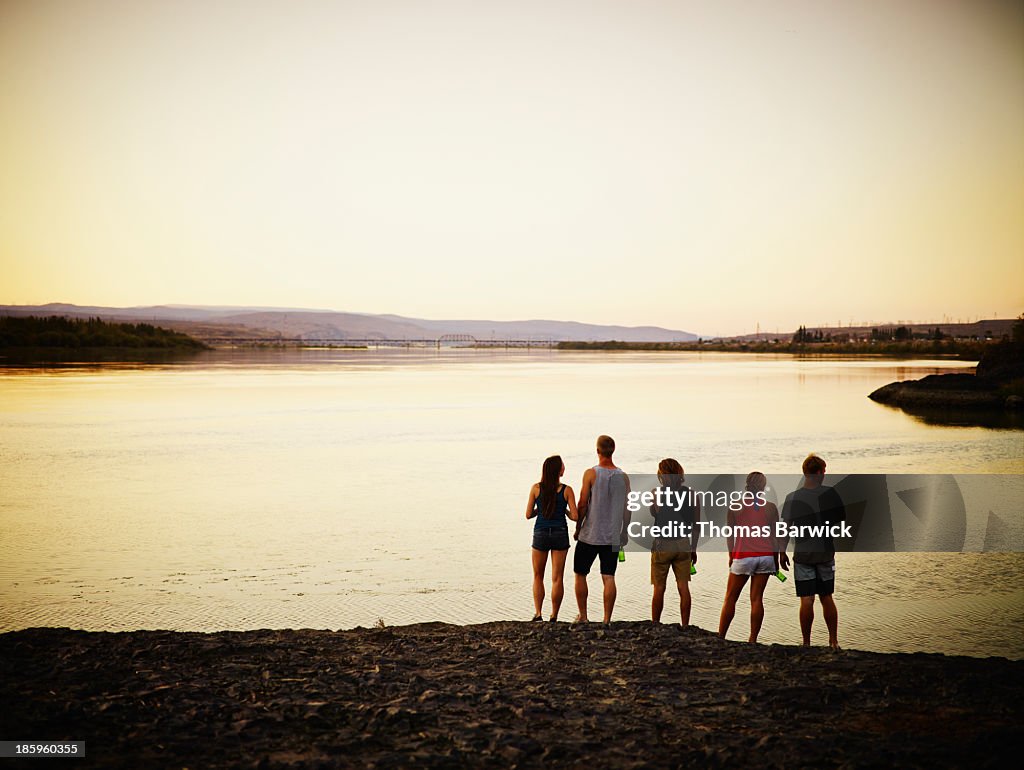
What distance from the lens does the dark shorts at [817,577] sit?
7.56 m

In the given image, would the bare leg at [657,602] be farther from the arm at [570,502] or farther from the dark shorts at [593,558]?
the arm at [570,502]

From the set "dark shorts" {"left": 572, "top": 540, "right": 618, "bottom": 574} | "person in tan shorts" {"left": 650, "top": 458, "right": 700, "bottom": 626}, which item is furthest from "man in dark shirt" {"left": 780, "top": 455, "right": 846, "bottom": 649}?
"dark shorts" {"left": 572, "top": 540, "right": 618, "bottom": 574}

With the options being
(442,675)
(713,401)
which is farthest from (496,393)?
(442,675)

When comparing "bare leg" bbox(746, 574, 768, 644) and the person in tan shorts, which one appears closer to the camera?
"bare leg" bbox(746, 574, 768, 644)

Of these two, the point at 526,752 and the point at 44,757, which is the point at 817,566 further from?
the point at 44,757

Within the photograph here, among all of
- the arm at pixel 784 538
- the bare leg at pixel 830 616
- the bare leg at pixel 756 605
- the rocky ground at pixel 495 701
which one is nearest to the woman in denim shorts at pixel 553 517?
the rocky ground at pixel 495 701

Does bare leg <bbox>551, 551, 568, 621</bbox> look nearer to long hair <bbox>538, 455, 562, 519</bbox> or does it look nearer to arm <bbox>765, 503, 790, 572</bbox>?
long hair <bbox>538, 455, 562, 519</bbox>

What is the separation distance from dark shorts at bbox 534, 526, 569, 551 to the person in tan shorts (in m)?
0.86

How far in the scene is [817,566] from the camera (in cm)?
756

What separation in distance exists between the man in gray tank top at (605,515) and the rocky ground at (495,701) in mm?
719

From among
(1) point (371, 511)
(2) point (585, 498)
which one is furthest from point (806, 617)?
(1) point (371, 511)

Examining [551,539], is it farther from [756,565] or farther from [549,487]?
[756,565]

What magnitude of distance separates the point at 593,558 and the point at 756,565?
5.12ft

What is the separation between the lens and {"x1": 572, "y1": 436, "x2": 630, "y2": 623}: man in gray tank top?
26.3 ft
